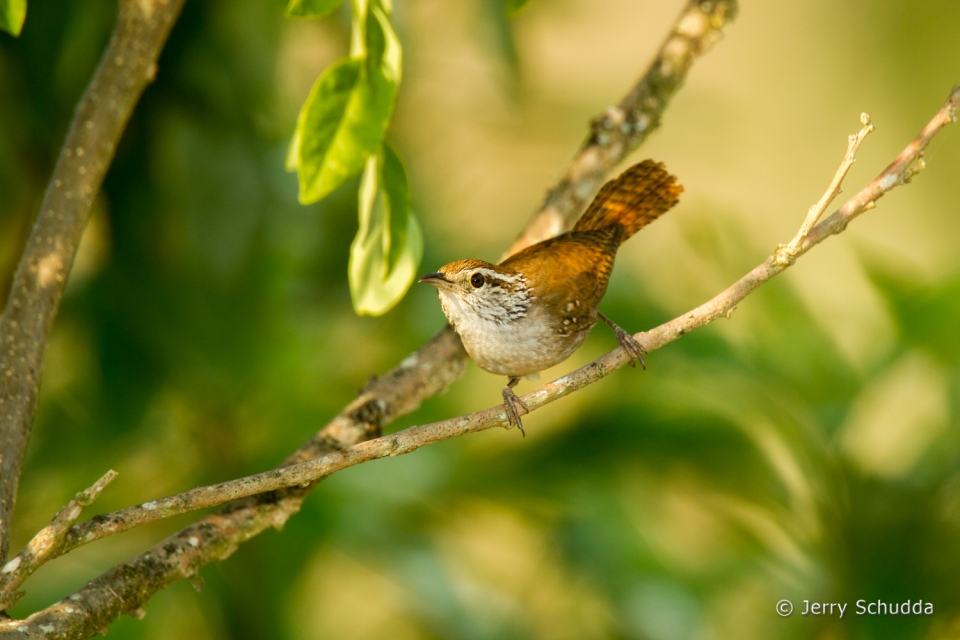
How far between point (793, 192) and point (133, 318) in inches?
147

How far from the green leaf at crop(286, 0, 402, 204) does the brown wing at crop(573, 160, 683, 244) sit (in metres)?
1.13

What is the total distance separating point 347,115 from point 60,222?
1.87ft

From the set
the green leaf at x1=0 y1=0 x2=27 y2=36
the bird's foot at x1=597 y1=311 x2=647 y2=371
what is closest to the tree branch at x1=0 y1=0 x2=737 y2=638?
the bird's foot at x1=597 y1=311 x2=647 y2=371

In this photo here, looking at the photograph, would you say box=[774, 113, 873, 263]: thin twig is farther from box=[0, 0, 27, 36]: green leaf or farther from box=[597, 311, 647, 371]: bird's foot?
box=[0, 0, 27, 36]: green leaf

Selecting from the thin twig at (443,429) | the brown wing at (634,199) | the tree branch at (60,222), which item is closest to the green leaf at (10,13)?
the tree branch at (60,222)

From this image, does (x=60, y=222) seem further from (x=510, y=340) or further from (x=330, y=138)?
(x=510, y=340)

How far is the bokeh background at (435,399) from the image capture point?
7.40 ft

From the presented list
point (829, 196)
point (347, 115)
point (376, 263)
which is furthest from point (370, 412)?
point (829, 196)

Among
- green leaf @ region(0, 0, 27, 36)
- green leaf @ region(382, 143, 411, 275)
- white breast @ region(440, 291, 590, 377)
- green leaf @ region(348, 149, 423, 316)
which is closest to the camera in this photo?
green leaf @ region(0, 0, 27, 36)

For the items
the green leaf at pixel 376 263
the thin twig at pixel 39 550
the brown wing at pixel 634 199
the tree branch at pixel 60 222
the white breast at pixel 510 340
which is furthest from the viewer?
the brown wing at pixel 634 199

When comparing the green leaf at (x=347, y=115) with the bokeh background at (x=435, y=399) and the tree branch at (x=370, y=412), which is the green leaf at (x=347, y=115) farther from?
the bokeh background at (x=435, y=399)

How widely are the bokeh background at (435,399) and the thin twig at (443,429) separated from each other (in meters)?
1.06

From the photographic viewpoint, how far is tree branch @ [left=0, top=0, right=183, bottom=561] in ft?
4.44

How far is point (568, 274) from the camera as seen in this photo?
2205 millimetres
